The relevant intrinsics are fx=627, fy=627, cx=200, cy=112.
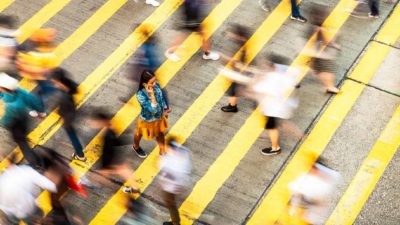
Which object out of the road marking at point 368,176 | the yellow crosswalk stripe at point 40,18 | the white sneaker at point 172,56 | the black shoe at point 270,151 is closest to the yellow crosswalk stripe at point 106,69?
the white sneaker at point 172,56

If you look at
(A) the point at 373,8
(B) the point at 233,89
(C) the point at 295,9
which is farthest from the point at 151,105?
(A) the point at 373,8

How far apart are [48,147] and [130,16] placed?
3.76 meters

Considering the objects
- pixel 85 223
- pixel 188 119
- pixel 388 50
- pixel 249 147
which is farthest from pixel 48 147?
pixel 388 50

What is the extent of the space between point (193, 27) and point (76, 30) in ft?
8.13

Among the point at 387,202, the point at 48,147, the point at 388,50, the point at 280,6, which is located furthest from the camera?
the point at 280,6

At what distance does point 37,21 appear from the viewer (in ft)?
42.9

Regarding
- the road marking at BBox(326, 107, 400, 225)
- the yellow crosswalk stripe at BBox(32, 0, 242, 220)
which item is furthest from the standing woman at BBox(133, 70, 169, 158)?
the road marking at BBox(326, 107, 400, 225)

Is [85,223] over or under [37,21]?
under

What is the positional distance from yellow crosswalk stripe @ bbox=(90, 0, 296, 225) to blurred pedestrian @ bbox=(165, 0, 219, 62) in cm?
59

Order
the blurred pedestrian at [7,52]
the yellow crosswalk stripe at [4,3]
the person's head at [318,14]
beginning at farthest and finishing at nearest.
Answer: the yellow crosswalk stripe at [4,3] → the person's head at [318,14] → the blurred pedestrian at [7,52]

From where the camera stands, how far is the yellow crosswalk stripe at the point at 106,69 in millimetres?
11008

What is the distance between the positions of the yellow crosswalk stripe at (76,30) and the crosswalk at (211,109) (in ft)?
0.07

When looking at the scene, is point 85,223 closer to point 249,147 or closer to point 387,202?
point 249,147

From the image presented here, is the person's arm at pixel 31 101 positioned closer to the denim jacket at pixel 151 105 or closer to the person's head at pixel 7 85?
the person's head at pixel 7 85
